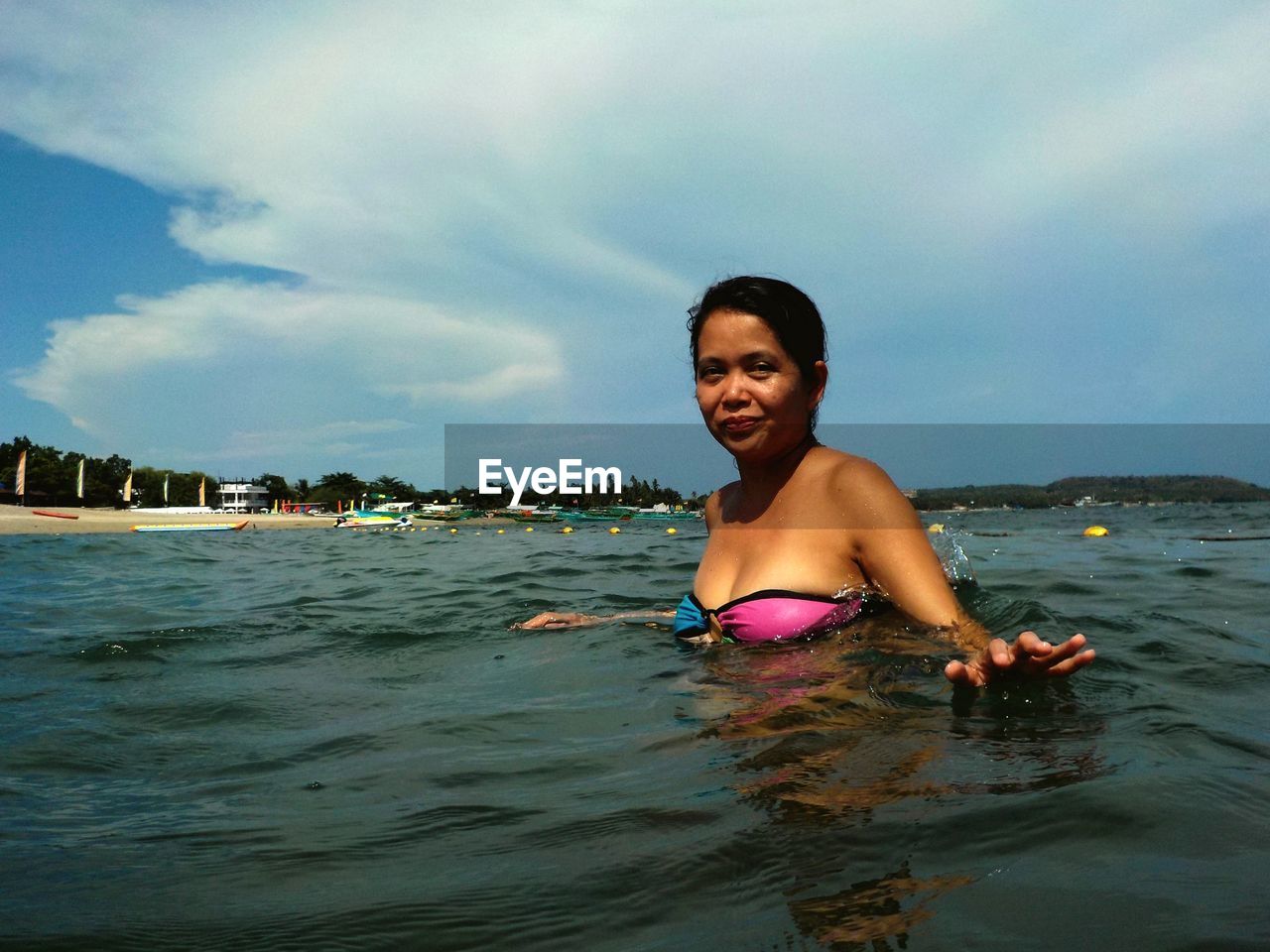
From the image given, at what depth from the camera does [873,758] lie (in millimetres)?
2008

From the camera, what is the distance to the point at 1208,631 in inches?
167

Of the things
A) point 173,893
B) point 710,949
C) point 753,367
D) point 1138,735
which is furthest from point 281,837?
point 753,367

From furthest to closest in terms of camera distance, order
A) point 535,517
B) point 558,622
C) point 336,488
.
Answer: point 336,488
point 535,517
point 558,622

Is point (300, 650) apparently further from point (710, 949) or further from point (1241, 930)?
point (1241, 930)

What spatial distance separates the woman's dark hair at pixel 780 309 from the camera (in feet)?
11.4

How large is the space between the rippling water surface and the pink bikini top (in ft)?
0.33

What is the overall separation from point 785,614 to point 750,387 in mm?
927

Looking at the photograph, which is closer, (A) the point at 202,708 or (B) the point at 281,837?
(B) the point at 281,837

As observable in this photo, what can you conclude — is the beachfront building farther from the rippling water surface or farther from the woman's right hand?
the rippling water surface

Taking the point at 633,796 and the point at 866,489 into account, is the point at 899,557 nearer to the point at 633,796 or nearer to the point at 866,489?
the point at 866,489

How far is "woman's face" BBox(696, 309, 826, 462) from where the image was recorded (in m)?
3.48

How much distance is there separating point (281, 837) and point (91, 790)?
77 cm

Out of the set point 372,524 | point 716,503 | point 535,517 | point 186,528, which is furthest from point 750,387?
point 535,517

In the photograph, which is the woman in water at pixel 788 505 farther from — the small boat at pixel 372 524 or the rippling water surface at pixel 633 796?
the small boat at pixel 372 524
